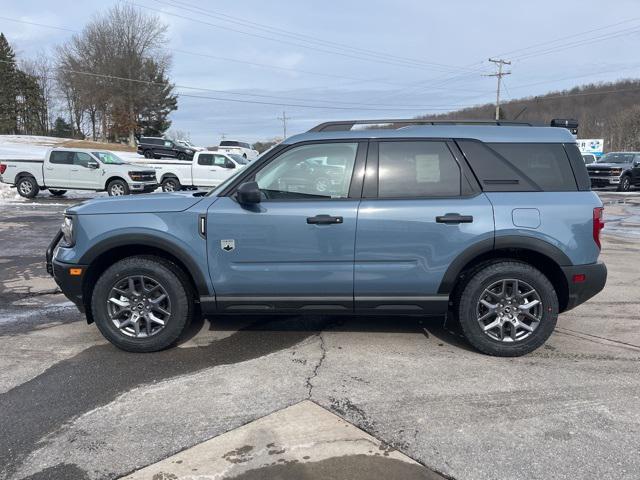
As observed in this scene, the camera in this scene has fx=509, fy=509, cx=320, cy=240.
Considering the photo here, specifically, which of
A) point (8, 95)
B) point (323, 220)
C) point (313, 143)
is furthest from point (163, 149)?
point (8, 95)

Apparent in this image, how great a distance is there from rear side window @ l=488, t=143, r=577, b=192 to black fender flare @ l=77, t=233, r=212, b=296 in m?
2.66

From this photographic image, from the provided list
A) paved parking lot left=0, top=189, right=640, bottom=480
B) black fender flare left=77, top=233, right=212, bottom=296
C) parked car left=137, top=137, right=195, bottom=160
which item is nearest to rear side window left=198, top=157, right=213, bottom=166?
paved parking lot left=0, top=189, right=640, bottom=480

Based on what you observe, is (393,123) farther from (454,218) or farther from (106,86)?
(106,86)

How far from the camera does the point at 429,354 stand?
431cm

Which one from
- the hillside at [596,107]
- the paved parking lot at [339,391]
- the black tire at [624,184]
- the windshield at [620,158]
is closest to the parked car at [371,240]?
the paved parking lot at [339,391]

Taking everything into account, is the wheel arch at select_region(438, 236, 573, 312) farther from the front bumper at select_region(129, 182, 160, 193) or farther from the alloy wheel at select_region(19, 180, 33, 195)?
the alloy wheel at select_region(19, 180, 33, 195)

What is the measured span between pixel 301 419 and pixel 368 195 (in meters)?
1.84

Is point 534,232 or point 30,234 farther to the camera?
point 30,234

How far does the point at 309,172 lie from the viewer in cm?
429

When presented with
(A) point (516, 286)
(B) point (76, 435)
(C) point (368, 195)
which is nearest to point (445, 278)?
(A) point (516, 286)

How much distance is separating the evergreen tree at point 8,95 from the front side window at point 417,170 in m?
72.1

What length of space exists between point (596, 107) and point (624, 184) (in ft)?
173

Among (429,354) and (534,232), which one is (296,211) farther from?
(534,232)

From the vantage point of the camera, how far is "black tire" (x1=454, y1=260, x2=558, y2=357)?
13.6 ft
